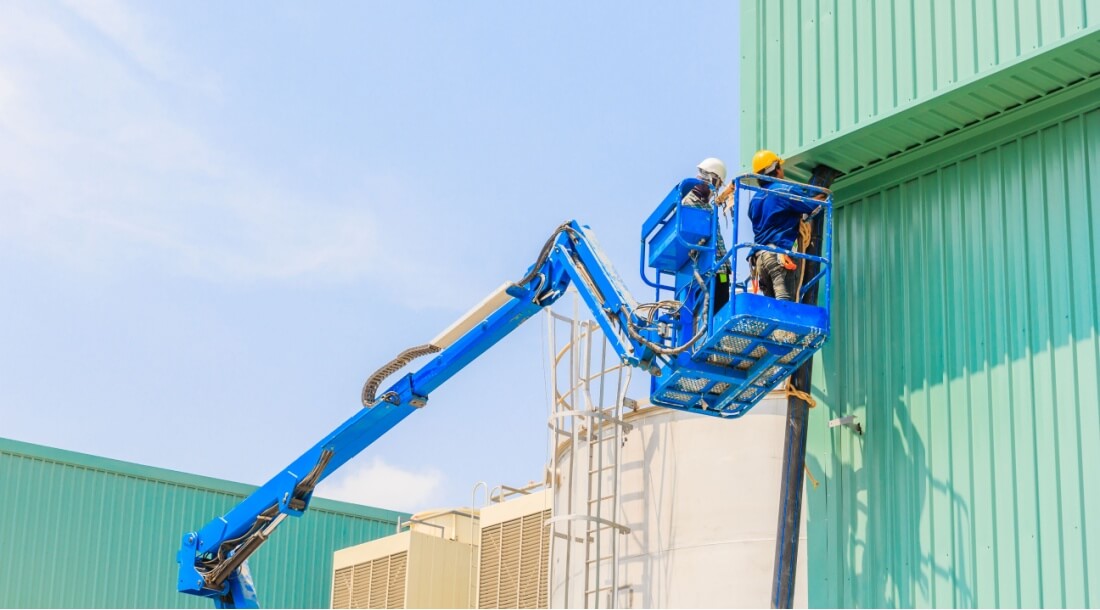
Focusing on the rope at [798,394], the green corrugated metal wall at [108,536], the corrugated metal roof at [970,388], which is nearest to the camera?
the corrugated metal roof at [970,388]

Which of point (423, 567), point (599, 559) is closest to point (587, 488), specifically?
point (599, 559)

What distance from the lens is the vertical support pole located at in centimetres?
1509

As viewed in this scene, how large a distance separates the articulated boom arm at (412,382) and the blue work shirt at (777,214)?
155cm

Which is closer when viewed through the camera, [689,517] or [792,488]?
[792,488]

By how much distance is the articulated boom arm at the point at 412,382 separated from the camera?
16.1 m

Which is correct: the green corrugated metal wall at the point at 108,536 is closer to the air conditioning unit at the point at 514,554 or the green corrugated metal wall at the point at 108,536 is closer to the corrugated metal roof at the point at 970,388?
the air conditioning unit at the point at 514,554

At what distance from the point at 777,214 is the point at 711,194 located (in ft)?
2.88

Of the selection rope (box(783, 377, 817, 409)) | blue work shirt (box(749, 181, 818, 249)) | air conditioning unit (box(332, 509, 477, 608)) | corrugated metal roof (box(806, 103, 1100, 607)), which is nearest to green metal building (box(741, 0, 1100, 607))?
corrugated metal roof (box(806, 103, 1100, 607))

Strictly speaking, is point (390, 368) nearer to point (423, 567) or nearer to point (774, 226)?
point (774, 226)

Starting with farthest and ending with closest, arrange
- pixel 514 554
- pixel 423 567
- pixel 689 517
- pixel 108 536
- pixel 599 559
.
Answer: pixel 108 536 → pixel 423 567 → pixel 514 554 → pixel 599 559 → pixel 689 517

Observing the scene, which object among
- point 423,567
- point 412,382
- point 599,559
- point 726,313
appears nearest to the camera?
point 726,313

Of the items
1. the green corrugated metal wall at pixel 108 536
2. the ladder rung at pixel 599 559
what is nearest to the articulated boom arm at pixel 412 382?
the ladder rung at pixel 599 559

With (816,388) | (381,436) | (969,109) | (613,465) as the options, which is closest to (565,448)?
(613,465)

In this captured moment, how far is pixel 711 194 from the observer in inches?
603
